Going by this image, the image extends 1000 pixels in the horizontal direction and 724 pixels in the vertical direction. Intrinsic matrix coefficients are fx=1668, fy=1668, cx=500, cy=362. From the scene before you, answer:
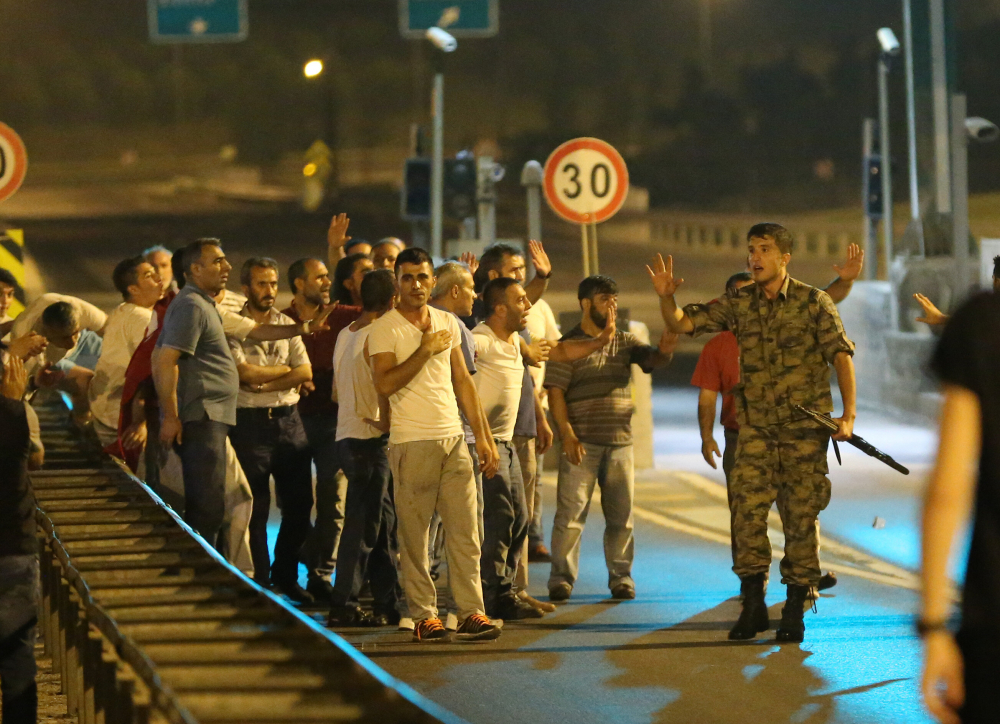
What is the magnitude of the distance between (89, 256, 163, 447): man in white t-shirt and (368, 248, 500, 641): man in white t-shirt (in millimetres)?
2082

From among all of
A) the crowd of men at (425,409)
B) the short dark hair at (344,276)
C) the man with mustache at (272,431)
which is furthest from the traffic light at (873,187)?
the man with mustache at (272,431)

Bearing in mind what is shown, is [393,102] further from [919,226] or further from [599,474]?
[599,474]

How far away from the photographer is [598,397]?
982 cm

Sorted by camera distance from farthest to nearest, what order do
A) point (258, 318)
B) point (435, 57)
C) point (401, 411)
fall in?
point (435, 57) < point (258, 318) < point (401, 411)

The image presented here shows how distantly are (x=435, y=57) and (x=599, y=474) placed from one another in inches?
474

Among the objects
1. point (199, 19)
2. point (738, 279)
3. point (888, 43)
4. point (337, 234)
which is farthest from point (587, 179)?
point (888, 43)

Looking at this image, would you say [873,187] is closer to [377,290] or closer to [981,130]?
[981,130]

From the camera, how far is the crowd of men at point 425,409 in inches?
326

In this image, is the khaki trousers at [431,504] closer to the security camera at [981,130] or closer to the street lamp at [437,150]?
the security camera at [981,130]

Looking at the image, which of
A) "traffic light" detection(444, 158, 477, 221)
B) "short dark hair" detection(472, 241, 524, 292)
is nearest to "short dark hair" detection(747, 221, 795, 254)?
"short dark hair" detection(472, 241, 524, 292)

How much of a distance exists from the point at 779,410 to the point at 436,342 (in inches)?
69.7

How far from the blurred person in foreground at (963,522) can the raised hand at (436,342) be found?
482 cm

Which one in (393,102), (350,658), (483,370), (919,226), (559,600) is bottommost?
(559,600)

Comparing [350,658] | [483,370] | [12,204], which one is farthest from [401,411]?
[12,204]
